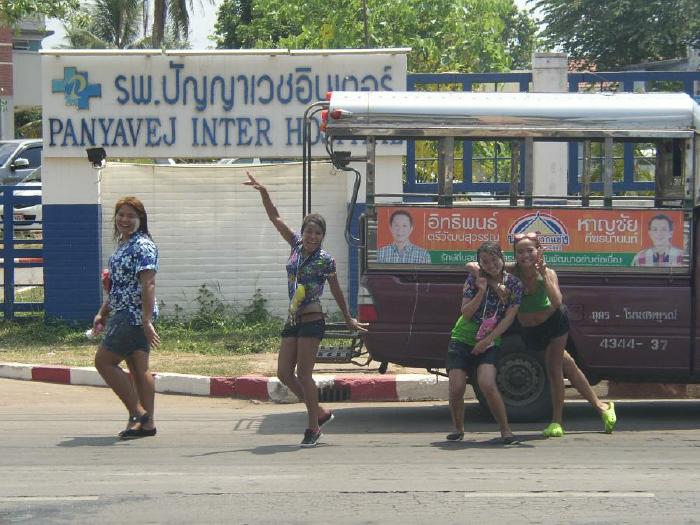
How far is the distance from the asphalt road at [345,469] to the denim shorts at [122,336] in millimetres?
701

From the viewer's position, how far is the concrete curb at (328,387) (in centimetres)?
1055

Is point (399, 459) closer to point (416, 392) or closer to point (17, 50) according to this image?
point (416, 392)

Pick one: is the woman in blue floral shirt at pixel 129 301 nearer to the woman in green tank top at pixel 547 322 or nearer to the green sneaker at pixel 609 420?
the woman in green tank top at pixel 547 322

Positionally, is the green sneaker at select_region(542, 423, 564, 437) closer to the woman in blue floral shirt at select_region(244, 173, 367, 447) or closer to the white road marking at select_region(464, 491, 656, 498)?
the woman in blue floral shirt at select_region(244, 173, 367, 447)

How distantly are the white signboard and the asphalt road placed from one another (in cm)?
474

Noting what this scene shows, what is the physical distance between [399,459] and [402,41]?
68.4 ft

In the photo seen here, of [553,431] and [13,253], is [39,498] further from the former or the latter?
[13,253]

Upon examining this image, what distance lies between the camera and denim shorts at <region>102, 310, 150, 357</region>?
27.1 feet

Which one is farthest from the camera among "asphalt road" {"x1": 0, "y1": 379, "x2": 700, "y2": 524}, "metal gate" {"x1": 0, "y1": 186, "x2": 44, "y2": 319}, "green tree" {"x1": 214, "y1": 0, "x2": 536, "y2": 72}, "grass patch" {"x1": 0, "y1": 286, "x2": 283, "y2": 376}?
"green tree" {"x1": 214, "y1": 0, "x2": 536, "y2": 72}

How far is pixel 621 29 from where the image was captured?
33781 millimetres

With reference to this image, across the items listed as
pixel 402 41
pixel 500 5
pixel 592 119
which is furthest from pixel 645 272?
pixel 500 5

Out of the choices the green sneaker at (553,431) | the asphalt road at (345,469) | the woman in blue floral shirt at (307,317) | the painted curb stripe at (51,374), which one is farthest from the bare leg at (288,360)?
the painted curb stripe at (51,374)

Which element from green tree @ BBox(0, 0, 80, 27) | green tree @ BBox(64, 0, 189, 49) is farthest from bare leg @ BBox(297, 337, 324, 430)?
green tree @ BBox(64, 0, 189, 49)

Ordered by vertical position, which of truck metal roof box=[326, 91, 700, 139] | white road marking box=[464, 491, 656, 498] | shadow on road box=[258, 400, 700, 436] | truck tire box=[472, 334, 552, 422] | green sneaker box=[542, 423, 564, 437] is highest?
truck metal roof box=[326, 91, 700, 139]
